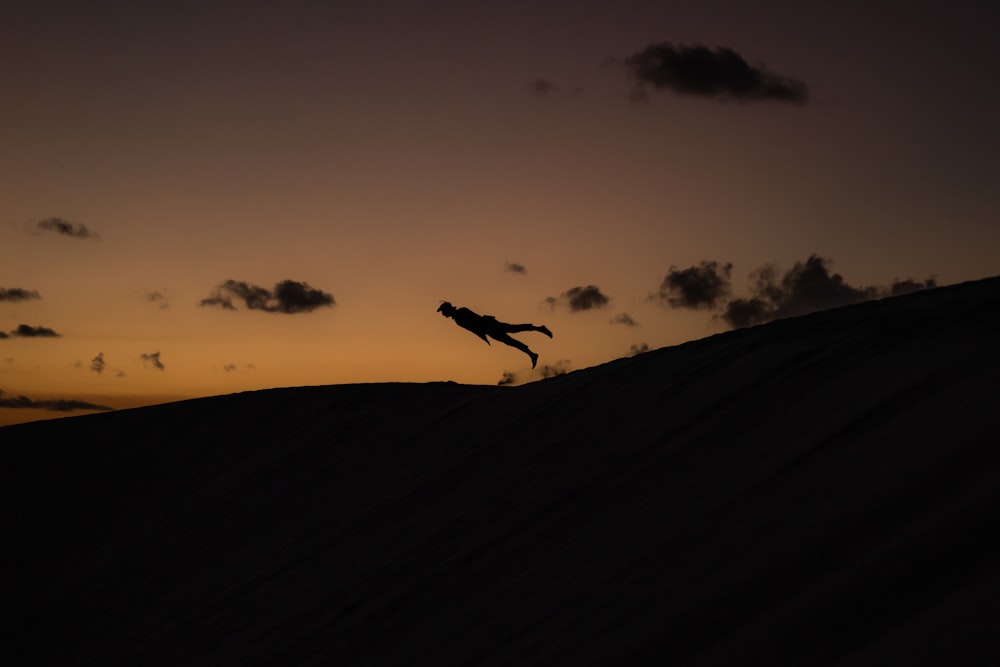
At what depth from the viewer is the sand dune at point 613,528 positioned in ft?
8.16

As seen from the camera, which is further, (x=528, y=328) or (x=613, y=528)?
(x=528, y=328)

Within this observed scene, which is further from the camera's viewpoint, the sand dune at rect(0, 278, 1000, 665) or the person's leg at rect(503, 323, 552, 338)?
the person's leg at rect(503, 323, 552, 338)

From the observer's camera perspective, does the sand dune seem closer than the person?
Yes

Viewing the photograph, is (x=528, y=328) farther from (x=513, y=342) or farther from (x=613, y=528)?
(x=613, y=528)

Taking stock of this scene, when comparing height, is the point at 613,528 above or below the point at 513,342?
below

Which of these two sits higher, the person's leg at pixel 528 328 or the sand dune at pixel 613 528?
the person's leg at pixel 528 328

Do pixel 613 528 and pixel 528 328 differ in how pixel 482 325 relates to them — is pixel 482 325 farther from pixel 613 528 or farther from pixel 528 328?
pixel 613 528

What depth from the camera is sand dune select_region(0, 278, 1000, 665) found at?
2488mm

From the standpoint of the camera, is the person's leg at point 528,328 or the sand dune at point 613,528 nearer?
the sand dune at point 613,528

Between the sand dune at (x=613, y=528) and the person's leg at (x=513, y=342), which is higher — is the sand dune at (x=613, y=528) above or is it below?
below

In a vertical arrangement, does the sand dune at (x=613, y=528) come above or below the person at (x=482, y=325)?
below

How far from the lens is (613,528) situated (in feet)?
12.2

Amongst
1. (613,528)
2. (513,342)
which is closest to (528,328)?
(513,342)

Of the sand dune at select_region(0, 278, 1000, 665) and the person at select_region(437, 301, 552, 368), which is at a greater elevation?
the person at select_region(437, 301, 552, 368)
